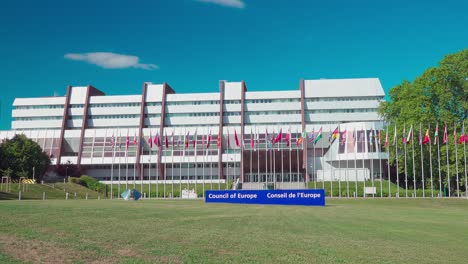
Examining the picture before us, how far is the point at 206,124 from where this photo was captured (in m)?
100

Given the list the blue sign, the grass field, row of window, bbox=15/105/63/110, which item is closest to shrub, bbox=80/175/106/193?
the blue sign

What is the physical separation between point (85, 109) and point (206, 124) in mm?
27532

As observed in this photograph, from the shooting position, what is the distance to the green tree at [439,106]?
55531mm

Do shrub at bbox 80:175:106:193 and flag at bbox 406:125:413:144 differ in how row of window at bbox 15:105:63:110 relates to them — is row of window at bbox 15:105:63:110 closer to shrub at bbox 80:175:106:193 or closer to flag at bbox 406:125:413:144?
shrub at bbox 80:175:106:193

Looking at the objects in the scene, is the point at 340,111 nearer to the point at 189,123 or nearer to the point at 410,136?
the point at 189,123

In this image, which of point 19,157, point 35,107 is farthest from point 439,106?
point 35,107

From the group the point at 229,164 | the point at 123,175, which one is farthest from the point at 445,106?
the point at 123,175

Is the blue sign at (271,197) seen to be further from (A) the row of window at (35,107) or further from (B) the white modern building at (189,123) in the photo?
(A) the row of window at (35,107)

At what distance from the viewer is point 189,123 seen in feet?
330

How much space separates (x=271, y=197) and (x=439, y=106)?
29.5 m

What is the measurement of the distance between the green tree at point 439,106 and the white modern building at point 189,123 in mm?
26539

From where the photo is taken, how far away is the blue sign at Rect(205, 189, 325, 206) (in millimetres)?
39938

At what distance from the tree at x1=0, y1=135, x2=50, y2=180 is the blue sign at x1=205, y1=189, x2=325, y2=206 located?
39023 millimetres

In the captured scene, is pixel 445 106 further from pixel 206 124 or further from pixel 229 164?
pixel 206 124
